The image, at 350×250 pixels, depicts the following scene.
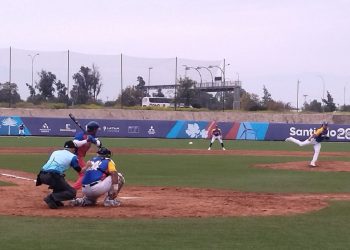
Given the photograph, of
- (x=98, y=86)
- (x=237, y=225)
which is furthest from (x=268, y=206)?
(x=98, y=86)

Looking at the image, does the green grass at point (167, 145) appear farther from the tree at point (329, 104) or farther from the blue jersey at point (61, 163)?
the tree at point (329, 104)

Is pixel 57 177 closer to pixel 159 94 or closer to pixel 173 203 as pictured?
pixel 173 203

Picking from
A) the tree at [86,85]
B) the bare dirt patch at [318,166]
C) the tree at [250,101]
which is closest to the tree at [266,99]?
the tree at [250,101]

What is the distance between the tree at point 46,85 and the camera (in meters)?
67.2

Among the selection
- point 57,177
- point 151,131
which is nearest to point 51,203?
point 57,177

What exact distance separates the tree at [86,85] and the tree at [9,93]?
248 inches

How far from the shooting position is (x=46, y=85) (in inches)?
2751

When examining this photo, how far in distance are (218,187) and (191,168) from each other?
7.15m

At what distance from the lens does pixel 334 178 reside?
2098 centimetres

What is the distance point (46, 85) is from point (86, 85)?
19.9 ft

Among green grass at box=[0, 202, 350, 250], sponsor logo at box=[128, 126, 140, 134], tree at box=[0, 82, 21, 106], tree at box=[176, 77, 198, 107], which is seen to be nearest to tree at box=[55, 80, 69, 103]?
tree at box=[0, 82, 21, 106]

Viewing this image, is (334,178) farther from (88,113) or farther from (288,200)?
(88,113)

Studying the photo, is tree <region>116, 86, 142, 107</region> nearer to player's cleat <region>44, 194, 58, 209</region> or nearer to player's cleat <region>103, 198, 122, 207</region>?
player's cleat <region>103, 198, 122, 207</region>

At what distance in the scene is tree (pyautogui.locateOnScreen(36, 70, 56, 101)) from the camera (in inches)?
2645
